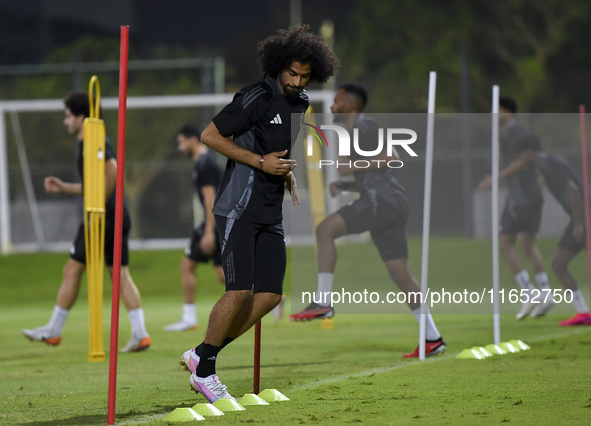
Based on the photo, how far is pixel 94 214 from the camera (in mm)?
7258

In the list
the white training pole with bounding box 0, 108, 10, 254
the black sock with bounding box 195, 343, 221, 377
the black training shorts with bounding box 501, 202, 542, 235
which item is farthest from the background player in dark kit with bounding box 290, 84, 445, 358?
the white training pole with bounding box 0, 108, 10, 254

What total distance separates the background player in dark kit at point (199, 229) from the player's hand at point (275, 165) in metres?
4.53

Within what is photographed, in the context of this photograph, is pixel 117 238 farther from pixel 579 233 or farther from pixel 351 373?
pixel 579 233

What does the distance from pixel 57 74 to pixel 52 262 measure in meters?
5.24

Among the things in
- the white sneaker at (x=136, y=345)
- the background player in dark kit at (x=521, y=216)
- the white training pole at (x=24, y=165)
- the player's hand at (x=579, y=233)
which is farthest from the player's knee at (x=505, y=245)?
the white training pole at (x=24, y=165)

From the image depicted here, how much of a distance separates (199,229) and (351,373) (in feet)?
13.0

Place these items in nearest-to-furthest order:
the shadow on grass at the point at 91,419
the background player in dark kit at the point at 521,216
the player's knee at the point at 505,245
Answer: the shadow on grass at the point at 91,419
the background player in dark kit at the point at 521,216
the player's knee at the point at 505,245

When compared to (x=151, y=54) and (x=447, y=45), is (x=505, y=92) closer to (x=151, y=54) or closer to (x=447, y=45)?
(x=447, y=45)

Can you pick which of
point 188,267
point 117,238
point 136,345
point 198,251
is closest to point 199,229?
point 198,251

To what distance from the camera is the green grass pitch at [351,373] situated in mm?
4684

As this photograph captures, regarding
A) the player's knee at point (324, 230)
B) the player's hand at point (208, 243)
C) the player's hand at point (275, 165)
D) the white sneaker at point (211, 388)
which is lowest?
the white sneaker at point (211, 388)

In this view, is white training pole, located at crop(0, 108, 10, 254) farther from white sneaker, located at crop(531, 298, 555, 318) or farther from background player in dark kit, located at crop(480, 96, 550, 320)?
white sneaker, located at crop(531, 298, 555, 318)

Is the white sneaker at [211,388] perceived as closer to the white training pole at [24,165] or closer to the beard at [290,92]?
the beard at [290,92]

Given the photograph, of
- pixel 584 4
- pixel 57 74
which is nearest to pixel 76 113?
pixel 57 74
